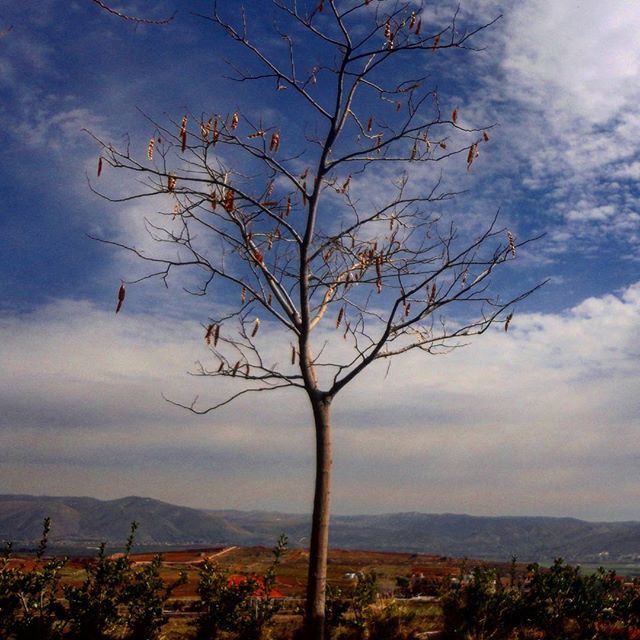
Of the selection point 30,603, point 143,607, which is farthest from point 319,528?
point 30,603

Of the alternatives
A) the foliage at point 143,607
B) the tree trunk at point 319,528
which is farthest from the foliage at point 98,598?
the tree trunk at point 319,528

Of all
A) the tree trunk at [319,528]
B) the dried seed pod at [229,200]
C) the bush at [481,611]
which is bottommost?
the bush at [481,611]

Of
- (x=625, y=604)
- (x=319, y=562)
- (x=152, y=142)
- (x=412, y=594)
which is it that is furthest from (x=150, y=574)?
(x=625, y=604)

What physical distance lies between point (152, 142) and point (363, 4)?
2.95 metres

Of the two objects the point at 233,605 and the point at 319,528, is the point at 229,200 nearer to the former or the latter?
the point at 319,528

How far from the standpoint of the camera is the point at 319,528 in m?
6.68

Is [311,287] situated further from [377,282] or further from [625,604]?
[625,604]

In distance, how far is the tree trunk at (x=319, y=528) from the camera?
6.38 m

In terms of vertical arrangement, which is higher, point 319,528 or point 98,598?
point 319,528

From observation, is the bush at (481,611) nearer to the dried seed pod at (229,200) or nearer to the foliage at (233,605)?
the foliage at (233,605)

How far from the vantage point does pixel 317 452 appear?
6.89 m

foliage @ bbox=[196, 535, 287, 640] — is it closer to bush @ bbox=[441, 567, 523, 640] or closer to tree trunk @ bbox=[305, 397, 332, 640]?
tree trunk @ bbox=[305, 397, 332, 640]

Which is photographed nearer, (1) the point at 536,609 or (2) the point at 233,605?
(2) the point at 233,605

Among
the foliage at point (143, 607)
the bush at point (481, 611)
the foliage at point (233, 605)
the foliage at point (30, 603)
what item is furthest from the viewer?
the bush at point (481, 611)
